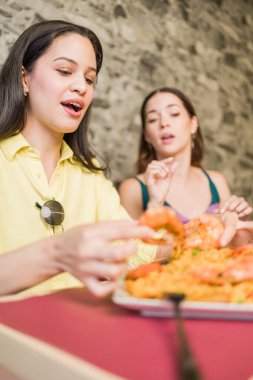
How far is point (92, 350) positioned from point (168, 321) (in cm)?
17

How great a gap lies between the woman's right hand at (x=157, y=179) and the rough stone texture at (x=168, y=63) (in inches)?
23.7

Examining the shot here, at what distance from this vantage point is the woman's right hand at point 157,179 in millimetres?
2107

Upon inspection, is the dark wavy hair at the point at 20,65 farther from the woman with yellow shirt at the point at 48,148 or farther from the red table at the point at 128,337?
the red table at the point at 128,337

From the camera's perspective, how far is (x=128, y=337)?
2.19 feet

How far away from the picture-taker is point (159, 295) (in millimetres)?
753

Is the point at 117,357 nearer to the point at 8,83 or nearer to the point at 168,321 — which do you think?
the point at 168,321

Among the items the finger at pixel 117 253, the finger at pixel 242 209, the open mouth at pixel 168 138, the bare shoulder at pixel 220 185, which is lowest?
the bare shoulder at pixel 220 185

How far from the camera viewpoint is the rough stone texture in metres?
2.64

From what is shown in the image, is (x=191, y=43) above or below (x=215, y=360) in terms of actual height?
above

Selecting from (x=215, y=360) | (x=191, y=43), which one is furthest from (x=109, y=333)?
(x=191, y=43)

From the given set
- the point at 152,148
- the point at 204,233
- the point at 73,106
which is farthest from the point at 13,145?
the point at 152,148

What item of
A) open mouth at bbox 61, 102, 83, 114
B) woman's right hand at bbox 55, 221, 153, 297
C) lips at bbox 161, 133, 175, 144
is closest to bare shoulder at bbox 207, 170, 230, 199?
lips at bbox 161, 133, 175, 144

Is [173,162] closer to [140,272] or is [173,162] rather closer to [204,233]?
[204,233]

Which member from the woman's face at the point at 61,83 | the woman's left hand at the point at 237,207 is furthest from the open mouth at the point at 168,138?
the woman's face at the point at 61,83
